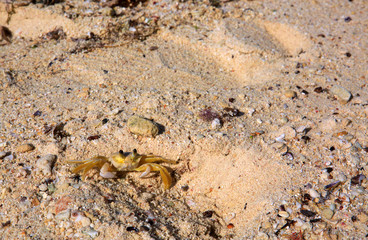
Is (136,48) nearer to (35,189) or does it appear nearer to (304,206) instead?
(35,189)

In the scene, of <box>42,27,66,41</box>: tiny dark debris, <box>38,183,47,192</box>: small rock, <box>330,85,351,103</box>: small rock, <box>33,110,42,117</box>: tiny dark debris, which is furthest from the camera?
<box>42,27,66,41</box>: tiny dark debris

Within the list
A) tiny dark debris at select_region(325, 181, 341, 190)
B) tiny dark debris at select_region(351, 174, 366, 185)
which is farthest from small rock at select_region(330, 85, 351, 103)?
tiny dark debris at select_region(325, 181, 341, 190)

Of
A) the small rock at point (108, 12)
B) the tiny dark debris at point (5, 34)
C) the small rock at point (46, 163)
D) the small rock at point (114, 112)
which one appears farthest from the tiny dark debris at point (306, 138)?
the tiny dark debris at point (5, 34)

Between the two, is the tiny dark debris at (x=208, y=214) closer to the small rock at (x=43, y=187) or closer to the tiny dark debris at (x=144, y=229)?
the tiny dark debris at (x=144, y=229)

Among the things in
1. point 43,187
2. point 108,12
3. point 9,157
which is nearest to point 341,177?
point 43,187

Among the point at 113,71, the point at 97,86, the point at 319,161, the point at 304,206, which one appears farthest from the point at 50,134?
the point at 319,161

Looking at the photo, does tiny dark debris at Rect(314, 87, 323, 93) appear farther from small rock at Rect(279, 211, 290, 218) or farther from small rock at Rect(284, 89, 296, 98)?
small rock at Rect(279, 211, 290, 218)

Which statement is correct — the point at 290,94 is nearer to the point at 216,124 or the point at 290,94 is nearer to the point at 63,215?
the point at 216,124
